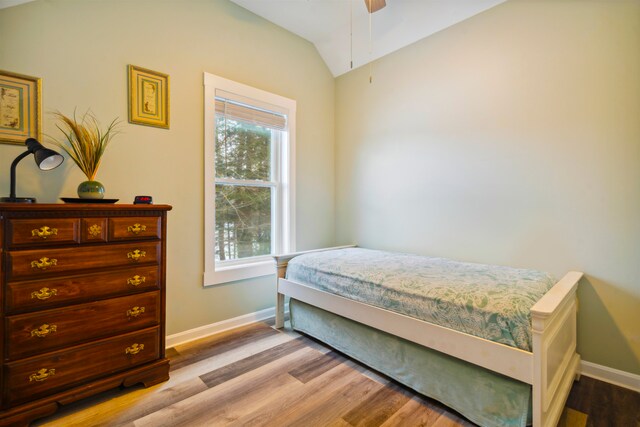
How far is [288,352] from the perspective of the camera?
218 cm

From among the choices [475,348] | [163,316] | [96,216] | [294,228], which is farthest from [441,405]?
[96,216]

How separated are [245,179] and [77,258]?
59.3 inches

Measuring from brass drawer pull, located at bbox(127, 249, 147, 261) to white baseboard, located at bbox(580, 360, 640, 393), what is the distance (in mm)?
2929

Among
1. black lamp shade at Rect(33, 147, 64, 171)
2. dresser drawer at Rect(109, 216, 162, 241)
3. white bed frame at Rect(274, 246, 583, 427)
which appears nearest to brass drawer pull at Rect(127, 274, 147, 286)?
dresser drawer at Rect(109, 216, 162, 241)

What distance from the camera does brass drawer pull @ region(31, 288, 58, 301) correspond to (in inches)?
55.7

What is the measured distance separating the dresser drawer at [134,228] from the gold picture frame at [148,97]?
0.83 metres

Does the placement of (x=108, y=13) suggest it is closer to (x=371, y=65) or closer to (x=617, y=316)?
(x=371, y=65)

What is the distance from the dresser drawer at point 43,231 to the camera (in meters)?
1.36

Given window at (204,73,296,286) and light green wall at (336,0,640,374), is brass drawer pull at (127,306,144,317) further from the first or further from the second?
light green wall at (336,0,640,374)

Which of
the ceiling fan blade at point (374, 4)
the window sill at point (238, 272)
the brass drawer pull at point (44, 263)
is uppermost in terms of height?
the ceiling fan blade at point (374, 4)

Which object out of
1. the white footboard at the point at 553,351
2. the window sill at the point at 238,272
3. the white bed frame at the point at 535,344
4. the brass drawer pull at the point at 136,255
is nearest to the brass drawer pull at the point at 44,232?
the brass drawer pull at the point at 136,255

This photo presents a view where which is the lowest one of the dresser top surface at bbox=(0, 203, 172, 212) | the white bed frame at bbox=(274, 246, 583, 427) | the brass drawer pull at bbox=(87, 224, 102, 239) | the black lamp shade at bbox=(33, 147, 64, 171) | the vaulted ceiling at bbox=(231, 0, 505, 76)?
the white bed frame at bbox=(274, 246, 583, 427)

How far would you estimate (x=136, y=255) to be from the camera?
172cm

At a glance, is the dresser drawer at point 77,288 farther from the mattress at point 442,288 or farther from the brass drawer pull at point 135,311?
the mattress at point 442,288
